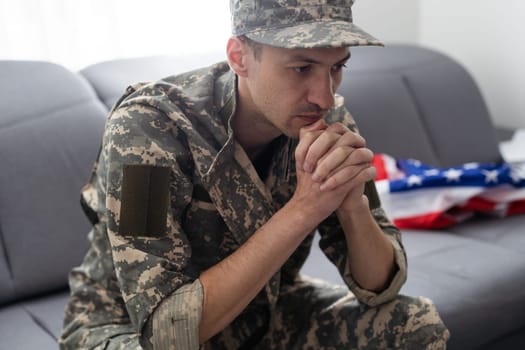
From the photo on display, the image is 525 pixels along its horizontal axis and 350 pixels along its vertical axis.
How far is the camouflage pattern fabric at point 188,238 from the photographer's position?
45.9 inches

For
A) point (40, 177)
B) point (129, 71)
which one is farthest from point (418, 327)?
point (129, 71)

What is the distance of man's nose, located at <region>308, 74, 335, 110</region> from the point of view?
122 centimetres

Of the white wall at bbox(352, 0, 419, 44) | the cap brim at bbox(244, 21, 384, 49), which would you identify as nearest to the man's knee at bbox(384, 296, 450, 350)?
the cap brim at bbox(244, 21, 384, 49)

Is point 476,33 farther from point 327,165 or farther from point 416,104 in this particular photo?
point 327,165

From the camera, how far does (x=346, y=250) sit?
1.43 m

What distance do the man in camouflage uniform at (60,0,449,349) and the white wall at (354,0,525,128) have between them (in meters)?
1.66

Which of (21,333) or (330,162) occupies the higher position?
(330,162)

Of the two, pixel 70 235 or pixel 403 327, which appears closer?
pixel 403 327

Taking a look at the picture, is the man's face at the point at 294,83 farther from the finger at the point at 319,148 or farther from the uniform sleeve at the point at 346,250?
the uniform sleeve at the point at 346,250

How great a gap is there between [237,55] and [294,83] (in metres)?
0.13

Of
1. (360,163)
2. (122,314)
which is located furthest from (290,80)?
(122,314)

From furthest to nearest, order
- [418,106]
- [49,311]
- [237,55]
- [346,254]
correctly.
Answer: [418,106] < [49,311] < [346,254] < [237,55]

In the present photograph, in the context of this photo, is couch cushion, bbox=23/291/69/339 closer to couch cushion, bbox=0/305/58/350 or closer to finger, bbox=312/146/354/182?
couch cushion, bbox=0/305/58/350

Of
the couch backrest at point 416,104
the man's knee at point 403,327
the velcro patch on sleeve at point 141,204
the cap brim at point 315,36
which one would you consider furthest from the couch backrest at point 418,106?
the velcro patch on sleeve at point 141,204
